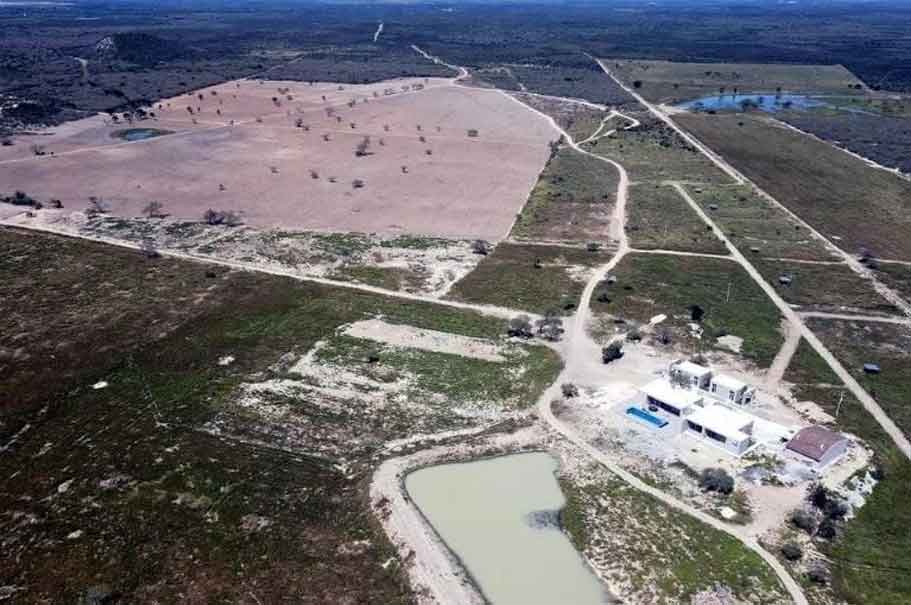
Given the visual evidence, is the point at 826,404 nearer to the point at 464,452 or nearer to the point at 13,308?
the point at 464,452

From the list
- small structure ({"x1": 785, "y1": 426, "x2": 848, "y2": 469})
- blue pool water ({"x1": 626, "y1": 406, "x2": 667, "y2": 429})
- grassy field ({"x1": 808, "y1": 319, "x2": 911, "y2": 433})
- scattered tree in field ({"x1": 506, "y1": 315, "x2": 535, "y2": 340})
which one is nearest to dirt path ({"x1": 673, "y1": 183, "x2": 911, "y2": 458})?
grassy field ({"x1": 808, "y1": 319, "x2": 911, "y2": 433})

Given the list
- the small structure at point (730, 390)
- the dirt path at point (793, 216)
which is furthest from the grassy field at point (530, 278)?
the dirt path at point (793, 216)

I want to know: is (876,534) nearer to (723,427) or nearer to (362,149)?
(723,427)

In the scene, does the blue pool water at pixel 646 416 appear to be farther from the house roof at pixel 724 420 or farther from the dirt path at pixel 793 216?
the dirt path at pixel 793 216

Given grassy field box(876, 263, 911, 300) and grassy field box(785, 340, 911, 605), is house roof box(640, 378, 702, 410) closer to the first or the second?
grassy field box(785, 340, 911, 605)

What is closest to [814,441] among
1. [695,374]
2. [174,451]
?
[695,374]
